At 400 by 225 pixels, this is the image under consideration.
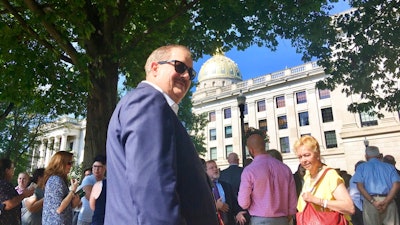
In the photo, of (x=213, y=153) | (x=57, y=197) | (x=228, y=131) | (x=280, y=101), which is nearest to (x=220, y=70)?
(x=228, y=131)

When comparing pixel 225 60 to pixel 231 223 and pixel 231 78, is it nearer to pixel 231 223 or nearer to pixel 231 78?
pixel 231 78

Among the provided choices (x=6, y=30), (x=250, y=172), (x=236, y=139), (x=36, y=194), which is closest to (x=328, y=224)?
(x=250, y=172)

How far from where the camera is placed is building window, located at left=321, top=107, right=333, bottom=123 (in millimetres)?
43344

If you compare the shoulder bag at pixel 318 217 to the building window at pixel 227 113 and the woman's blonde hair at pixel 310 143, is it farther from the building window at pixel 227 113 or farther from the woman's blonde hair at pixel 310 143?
the building window at pixel 227 113

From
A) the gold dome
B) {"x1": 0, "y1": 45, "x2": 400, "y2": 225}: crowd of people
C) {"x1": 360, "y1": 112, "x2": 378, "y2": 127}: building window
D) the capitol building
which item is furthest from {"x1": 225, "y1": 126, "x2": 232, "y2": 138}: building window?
{"x1": 0, "y1": 45, "x2": 400, "y2": 225}: crowd of people

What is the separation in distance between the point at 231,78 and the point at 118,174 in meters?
82.5

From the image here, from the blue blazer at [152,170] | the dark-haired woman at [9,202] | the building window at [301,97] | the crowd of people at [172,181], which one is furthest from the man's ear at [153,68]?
the building window at [301,97]

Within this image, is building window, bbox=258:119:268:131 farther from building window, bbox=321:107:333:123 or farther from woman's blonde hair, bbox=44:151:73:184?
woman's blonde hair, bbox=44:151:73:184

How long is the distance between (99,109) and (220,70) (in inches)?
3028

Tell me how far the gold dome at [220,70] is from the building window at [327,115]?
1591 inches

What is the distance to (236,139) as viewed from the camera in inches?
2064

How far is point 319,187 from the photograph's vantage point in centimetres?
318

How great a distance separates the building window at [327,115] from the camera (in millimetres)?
43344

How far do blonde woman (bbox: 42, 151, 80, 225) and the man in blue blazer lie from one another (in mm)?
2676
